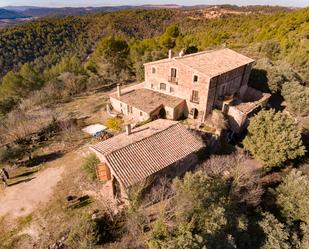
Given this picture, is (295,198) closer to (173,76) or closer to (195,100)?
(195,100)

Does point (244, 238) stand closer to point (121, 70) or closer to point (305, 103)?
point (305, 103)

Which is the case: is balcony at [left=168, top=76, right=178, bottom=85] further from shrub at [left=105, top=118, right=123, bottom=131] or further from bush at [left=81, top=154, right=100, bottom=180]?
bush at [left=81, top=154, right=100, bottom=180]

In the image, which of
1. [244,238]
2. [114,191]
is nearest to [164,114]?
[114,191]

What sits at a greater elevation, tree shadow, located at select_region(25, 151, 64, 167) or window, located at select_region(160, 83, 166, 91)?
window, located at select_region(160, 83, 166, 91)

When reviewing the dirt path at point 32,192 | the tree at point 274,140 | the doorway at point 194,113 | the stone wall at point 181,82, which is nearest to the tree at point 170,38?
the stone wall at point 181,82

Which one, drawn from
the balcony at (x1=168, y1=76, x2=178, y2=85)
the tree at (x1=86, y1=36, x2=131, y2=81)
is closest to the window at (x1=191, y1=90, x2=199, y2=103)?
the balcony at (x1=168, y1=76, x2=178, y2=85)

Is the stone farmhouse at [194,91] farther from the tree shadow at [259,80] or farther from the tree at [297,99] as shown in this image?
the tree shadow at [259,80]
